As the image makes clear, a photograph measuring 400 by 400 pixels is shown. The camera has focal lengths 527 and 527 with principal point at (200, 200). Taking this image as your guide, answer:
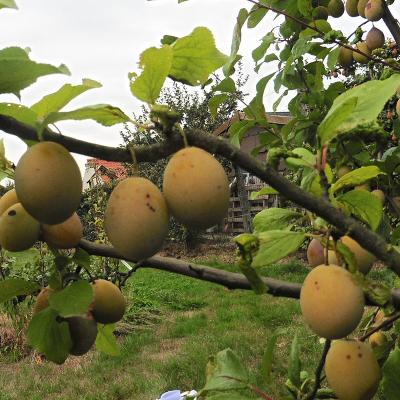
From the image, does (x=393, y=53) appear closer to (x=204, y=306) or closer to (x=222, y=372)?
(x=222, y=372)

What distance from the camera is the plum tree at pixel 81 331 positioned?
0.89 m

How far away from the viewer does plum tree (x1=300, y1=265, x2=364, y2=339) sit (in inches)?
→ 29.3

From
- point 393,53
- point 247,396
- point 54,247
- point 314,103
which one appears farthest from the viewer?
point 393,53

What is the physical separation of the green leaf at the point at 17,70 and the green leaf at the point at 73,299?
0.30 meters

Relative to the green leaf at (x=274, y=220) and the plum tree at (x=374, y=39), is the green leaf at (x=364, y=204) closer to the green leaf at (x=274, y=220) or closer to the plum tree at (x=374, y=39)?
the green leaf at (x=274, y=220)

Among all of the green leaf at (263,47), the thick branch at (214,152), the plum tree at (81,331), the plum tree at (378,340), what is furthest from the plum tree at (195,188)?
the green leaf at (263,47)

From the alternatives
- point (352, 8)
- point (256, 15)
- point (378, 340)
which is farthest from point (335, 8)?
point (378, 340)

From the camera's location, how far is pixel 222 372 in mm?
1142

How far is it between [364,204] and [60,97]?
497mm

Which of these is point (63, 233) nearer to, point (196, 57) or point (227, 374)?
point (196, 57)

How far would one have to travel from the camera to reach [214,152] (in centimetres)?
65

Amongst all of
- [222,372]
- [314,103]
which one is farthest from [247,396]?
[314,103]

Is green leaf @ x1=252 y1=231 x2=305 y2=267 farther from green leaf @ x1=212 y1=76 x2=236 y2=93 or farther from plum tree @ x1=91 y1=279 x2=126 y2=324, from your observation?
green leaf @ x1=212 y1=76 x2=236 y2=93

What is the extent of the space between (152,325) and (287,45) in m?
4.11
